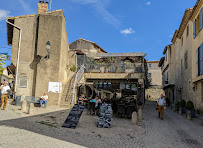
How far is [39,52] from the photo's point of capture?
14898mm

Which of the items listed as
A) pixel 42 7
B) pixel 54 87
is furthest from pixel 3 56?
pixel 42 7

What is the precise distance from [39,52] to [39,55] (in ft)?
0.80

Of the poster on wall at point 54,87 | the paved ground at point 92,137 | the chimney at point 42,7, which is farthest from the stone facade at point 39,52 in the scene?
the paved ground at point 92,137

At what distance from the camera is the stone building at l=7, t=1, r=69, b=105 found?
47.7 ft

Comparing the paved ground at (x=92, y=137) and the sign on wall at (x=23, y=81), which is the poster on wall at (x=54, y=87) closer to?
the sign on wall at (x=23, y=81)

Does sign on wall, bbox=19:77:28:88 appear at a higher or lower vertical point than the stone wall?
higher

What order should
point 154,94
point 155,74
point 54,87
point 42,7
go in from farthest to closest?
point 155,74 < point 154,94 < point 42,7 < point 54,87

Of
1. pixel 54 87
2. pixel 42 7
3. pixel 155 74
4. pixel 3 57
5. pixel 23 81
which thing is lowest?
pixel 54 87

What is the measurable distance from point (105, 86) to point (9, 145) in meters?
11.1

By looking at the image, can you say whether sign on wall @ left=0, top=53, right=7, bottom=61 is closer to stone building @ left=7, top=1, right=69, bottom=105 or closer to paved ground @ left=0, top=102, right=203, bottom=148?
stone building @ left=7, top=1, right=69, bottom=105

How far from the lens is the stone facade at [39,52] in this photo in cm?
1460

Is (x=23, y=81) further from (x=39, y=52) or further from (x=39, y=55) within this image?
(x=39, y=52)

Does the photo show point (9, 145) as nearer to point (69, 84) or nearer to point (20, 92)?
point (20, 92)

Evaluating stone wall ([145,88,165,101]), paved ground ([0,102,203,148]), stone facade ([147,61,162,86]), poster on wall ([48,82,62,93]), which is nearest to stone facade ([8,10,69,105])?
poster on wall ([48,82,62,93])
